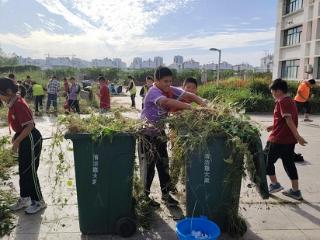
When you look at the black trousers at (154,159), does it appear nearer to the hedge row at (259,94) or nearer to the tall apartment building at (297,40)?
the hedge row at (259,94)

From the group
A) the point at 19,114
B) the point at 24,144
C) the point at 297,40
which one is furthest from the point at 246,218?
the point at 297,40

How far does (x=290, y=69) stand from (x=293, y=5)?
6692 mm

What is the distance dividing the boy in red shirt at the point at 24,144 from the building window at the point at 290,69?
1409 inches

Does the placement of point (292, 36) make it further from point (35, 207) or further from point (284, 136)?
point (35, 207)

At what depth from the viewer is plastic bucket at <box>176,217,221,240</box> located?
3404 millimetres

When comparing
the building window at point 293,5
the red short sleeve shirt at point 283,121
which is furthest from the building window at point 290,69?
the red short sleeve shirt at point 283,121

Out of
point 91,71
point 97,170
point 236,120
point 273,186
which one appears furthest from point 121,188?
point 91,71

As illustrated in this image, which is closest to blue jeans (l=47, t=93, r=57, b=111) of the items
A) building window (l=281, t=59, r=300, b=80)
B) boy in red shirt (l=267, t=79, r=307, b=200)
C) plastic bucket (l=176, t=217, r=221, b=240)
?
boy in red shirt (l=267, t=79, r=307, b=200)

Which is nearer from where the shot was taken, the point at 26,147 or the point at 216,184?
the point at 216,184

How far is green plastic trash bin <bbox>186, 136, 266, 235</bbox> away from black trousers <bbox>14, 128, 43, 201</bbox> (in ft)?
6.54

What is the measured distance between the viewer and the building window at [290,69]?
122 ft

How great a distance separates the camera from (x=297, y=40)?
3725 centimetres

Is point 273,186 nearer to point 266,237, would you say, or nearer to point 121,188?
point 266,237

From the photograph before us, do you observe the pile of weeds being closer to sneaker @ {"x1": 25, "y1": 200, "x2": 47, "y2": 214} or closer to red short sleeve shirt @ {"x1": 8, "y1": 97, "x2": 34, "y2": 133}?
red short sleeve shirt @ {"x1": 8, "y1": 97, "x2": 34, "y2": 133}
